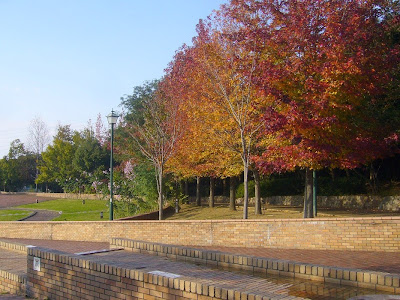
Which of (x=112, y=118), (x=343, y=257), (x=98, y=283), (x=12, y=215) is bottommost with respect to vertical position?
(x=12, y=215)

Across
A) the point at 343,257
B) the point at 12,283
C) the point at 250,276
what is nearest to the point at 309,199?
the point at 343,257

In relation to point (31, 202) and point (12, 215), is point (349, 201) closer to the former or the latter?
point (12, 215)

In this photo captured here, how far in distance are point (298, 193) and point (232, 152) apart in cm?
1348

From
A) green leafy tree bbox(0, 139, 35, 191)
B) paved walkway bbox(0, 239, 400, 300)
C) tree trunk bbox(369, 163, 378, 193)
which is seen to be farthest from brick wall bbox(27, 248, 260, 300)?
green leafy tree bbox(0, 139, 35, 191)

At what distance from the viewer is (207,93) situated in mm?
16891

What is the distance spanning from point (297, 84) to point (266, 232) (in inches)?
202

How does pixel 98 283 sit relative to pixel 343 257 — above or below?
above

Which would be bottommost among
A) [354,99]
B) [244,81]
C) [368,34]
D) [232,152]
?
[232,152]

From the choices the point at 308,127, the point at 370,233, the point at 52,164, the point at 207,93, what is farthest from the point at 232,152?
the point at 52,164

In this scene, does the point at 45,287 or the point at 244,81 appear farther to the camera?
the point at 244,81

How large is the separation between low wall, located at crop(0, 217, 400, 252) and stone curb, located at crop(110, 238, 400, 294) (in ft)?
13.1

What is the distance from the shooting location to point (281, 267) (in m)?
6.71

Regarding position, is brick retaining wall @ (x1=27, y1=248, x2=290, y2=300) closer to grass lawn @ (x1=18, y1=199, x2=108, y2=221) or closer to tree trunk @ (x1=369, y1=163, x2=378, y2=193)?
grass lawn @ (x1=18, y1=199, x2=108, y2=221)

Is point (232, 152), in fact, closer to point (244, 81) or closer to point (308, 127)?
point (244, 81)
